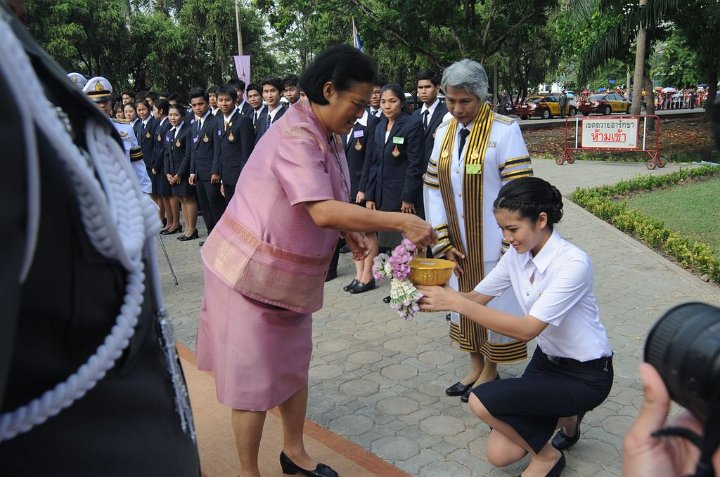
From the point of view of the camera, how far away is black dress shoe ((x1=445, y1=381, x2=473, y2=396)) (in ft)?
12.7

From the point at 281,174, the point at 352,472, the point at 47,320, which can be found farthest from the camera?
the point at 352,472

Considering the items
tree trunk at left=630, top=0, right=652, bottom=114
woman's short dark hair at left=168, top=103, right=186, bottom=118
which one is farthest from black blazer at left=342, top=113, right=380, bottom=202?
tree trunk at left=630, top=0, right=652, bottom=114

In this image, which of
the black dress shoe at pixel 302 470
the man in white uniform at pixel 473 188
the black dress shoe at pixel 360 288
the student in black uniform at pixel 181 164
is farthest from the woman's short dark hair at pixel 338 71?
the student in black uniform at pixel 181 164

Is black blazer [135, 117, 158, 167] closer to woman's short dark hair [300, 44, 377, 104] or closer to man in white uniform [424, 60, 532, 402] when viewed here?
man in white uniform [424, 60, 532, 402]

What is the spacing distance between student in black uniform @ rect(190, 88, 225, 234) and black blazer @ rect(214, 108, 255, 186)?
0.23 m

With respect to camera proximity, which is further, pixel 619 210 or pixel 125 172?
pixel 619 210

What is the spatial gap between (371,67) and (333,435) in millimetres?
1909

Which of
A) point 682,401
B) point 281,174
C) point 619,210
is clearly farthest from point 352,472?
point 619,210

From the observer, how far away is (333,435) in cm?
344

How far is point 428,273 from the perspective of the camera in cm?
276

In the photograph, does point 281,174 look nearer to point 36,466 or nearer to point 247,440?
point 247,440

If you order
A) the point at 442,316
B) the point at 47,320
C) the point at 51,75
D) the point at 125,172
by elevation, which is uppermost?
the point at 51,75

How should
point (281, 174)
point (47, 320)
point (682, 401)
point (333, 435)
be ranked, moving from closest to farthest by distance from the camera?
point (47, 320)
point (682, 401)
point (281, 174)
point (333, 435)

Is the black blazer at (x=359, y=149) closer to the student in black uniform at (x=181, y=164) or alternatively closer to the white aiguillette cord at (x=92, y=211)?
the student in black uniform at (x=181, y=164)
